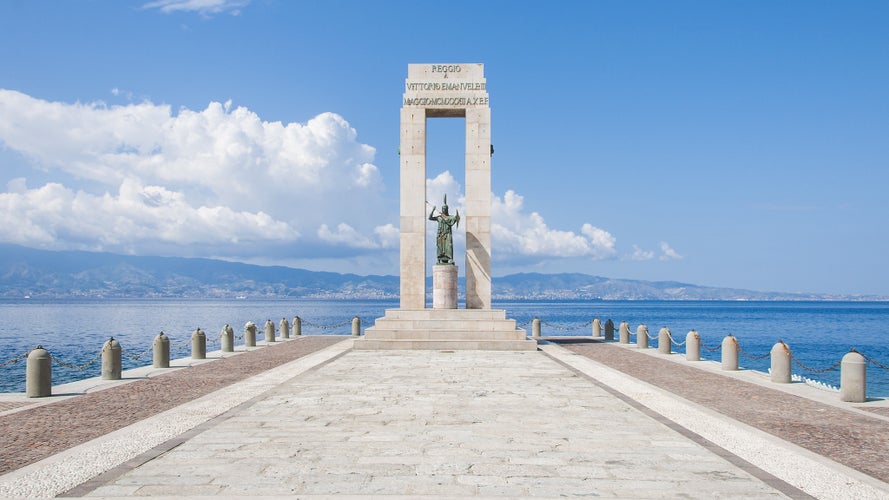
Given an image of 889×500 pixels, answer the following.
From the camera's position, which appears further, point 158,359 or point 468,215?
point 468,215

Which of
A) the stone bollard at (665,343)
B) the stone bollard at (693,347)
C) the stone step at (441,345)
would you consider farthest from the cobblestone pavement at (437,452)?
the stone bollard at (665,343)

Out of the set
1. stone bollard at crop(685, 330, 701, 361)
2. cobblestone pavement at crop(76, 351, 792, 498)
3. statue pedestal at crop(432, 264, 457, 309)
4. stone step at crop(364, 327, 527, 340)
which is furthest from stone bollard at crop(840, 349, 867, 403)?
statue pedestal at crop(432, 264, 457, 309)

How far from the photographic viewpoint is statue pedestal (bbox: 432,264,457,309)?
2981 cm

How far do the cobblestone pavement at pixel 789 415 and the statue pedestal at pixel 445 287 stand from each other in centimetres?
926

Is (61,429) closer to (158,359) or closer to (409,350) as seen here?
→ (158,359)

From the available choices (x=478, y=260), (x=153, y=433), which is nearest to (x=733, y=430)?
(x=153, y=433)

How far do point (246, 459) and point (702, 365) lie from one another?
1717cm

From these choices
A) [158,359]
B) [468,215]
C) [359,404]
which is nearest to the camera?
[359,404]

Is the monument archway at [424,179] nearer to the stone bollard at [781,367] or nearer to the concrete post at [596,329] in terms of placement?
the concrete post at [596,329]

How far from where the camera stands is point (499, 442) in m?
10.2

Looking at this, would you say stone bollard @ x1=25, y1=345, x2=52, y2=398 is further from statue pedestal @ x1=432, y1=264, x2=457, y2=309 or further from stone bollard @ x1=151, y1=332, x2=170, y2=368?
statue pedestal @ x1=432, y1=264, x2=457, y2=309

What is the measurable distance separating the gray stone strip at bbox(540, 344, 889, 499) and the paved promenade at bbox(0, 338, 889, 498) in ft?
0.11

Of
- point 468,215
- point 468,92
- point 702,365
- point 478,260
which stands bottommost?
point 702,365

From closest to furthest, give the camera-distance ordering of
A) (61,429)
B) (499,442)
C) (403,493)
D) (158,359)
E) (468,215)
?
(403,493)
(499,442)
(61,429)
(158,359)
(468,215)
